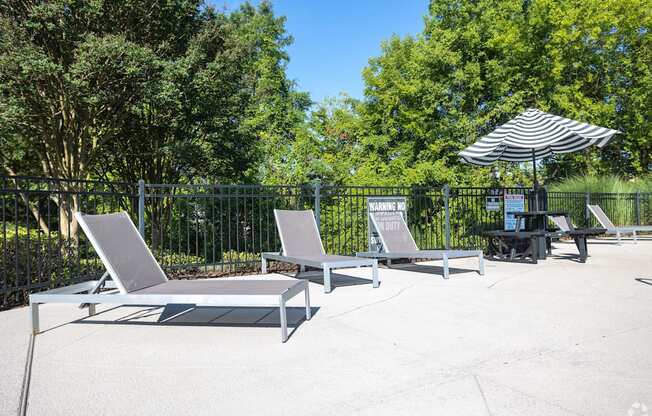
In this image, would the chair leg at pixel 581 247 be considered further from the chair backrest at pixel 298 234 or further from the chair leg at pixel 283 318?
the chair leg at pixel 283 318

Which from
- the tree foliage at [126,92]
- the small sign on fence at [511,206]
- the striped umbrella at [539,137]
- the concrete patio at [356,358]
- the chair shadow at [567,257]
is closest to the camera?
the concrete patio at [356,358]

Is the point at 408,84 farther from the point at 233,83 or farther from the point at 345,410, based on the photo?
the point at 345,410

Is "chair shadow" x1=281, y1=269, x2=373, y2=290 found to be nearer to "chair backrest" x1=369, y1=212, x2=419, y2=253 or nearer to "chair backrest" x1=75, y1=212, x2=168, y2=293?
"chair backrest" x1=369, y1=212, x2=419, y2=253

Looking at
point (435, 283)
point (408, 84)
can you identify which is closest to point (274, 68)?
point (408, 84)

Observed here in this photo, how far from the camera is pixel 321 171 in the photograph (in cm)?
1602

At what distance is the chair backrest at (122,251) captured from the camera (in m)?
4.09

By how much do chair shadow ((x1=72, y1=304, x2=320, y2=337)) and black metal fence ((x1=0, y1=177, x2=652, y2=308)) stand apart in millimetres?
1584

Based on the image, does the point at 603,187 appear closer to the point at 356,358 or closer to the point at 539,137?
the point at 539,137

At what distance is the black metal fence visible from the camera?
20.4ft

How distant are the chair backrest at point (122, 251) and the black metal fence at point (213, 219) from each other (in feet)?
4.94

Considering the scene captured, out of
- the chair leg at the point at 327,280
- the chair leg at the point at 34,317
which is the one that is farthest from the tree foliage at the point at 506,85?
the chair leg at the point at 34,317

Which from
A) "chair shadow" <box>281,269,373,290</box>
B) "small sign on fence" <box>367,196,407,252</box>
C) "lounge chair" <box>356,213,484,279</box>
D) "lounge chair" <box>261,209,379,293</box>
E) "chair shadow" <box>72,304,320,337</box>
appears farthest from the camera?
"small sign on fence" <box>367,196,407,252</box>

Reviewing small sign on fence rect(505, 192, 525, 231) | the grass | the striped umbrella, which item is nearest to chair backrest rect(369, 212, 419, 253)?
the striped umbrella

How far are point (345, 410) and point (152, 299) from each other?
2.13 meters
